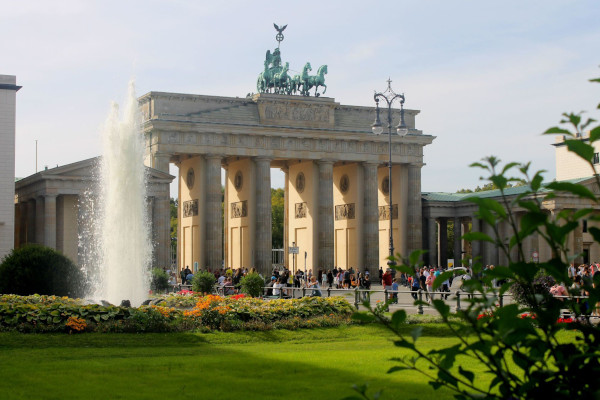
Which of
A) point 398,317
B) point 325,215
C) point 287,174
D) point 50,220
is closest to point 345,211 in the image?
point 325,215

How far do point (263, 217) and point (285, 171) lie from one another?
36.0 feet

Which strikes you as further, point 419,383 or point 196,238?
point 196,238

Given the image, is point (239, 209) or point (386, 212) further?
point (386, 212)

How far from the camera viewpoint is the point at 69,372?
1783 cm

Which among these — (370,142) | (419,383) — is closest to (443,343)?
(419,383)

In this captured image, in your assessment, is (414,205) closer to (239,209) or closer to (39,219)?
(239,209)

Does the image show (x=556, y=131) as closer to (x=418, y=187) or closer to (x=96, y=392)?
(x=96, y=392)

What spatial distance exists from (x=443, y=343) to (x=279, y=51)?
2528 inches

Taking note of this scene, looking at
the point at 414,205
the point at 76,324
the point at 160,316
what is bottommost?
the point at 76,324

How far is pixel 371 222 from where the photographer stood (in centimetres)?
8619

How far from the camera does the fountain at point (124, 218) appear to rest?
35.0 metres

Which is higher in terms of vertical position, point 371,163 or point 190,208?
point 371,163

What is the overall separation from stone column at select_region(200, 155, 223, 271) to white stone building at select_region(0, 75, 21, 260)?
2113 cm

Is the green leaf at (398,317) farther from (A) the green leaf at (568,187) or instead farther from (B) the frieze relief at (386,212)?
(B) the frieze relief at (386,212)
